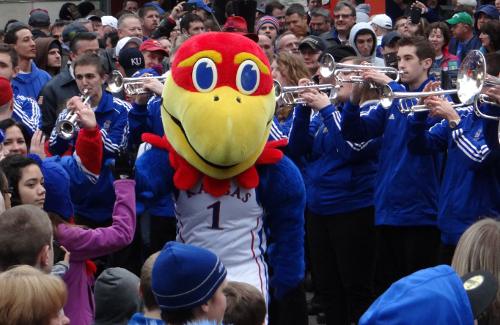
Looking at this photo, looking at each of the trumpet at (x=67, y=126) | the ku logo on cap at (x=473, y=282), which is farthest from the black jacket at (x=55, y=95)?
the ku logo on cap at (x=473, y=282)

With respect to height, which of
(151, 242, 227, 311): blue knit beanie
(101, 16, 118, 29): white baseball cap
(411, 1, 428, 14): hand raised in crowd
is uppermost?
(411, 1, 428, 14): hand raised in crowd

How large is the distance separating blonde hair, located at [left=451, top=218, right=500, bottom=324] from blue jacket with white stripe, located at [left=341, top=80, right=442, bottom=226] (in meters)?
3.52

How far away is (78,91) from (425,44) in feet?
10.3

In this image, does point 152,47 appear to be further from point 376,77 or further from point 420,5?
point 420,5

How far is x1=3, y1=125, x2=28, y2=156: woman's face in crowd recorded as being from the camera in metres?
6.99

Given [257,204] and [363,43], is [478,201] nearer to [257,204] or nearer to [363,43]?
[257,204]

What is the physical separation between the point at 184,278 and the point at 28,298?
600 mm

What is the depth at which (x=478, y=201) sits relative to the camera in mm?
7020

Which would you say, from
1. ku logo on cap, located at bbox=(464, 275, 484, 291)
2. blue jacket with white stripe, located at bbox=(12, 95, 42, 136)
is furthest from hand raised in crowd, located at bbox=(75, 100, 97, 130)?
ku logo on cap, located at bbox=(464, 275, 484, 291)

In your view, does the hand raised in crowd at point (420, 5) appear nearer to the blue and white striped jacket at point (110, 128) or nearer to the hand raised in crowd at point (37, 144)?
the blue and white striped jacket at point (110, 128)

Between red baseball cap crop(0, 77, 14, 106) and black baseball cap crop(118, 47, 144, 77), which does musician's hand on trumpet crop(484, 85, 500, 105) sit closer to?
red baseball cap crop(0, 77, 14, 106)

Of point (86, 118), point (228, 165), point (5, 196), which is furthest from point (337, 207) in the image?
point (5, 196)

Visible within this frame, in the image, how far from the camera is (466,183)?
704 centimetres

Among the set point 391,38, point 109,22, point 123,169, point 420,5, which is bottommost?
point 123,169
